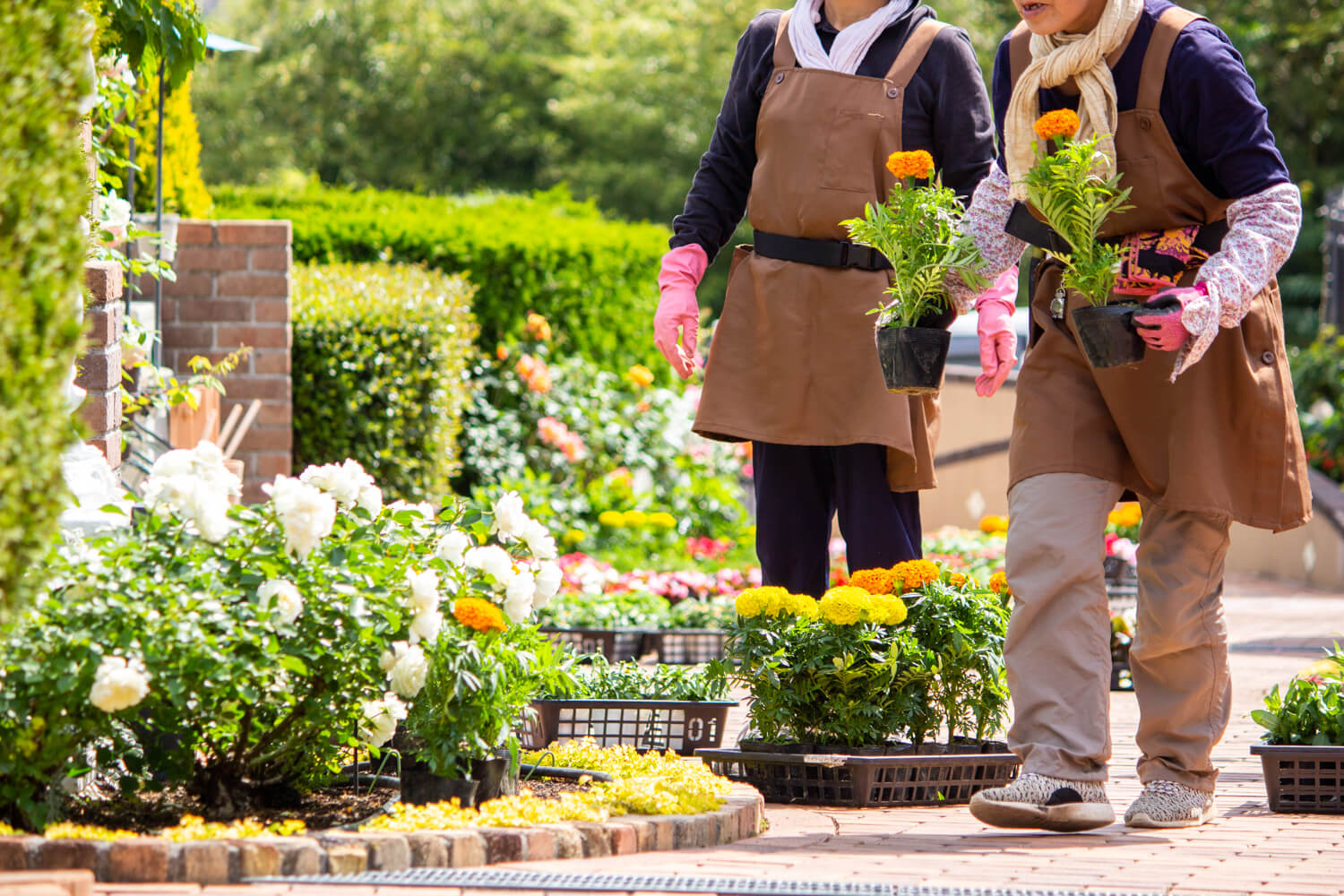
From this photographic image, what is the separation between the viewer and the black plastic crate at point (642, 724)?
167 inches

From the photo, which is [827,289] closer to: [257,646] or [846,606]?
[846,606]

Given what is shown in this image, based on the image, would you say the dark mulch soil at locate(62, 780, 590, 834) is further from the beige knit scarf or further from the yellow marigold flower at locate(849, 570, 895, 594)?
the beige knit scarf

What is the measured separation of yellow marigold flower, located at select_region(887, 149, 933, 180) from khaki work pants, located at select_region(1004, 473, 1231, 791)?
72cm

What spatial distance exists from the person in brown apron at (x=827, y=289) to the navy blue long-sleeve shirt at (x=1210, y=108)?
705 millimetres

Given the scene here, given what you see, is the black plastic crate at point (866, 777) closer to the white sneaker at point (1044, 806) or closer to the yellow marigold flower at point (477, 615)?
the white sneaker at point (1044, 806)

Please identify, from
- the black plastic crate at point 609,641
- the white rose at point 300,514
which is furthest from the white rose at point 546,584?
the black plastic crate at point 609,641

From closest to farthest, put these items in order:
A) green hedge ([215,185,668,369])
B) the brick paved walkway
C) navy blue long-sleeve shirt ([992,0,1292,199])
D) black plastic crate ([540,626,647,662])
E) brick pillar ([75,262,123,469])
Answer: the brick paved walkway, navy blue long-sleeve shirt ([992,0,1292,199]), brick pillar ([75,262,123,469]), black plastic crate ([540,626,647,662]), green hedge ([215,185,668,369])

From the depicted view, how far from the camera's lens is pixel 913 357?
12.3 ft

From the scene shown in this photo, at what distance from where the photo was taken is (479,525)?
11.1 ft

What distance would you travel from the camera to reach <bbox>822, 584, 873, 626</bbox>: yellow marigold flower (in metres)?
3.77

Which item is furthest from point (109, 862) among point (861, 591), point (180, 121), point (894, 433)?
point (180, 121)

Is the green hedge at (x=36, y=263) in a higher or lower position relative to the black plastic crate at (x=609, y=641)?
higher

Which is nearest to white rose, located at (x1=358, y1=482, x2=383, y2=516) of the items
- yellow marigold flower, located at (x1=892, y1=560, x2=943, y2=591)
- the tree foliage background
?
yellow marigold flower, located at (x1=892, y1=560, x2=943, y2=591)

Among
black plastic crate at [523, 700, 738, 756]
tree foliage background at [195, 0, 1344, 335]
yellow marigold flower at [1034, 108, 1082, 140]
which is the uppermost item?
tree foliage background at [195, 0, 1344, 335]
